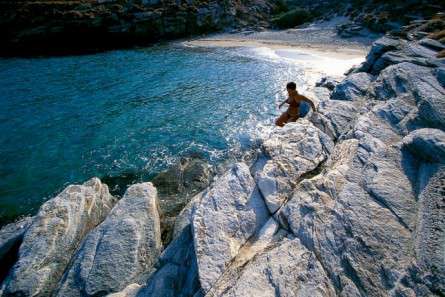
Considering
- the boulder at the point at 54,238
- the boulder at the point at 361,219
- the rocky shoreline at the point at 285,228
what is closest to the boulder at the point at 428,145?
the rocky shoreline at the point at 285,228

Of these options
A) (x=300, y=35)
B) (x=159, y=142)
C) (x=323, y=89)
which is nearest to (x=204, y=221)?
(x=159, y=142)

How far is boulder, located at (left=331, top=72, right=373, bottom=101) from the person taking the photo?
65.0ft

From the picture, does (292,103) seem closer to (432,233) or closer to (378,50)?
(378,50)

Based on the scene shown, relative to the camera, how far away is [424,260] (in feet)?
23.4

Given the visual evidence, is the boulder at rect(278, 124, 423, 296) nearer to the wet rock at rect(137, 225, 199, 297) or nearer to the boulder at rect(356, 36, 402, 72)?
the wet rock at rect(137, 225, 199, 297)

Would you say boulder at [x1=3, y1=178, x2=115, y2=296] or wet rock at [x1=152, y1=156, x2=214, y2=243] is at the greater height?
boulder at [x1=3, y1=178, x2=115, y2=296]

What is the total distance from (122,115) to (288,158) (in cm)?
1949

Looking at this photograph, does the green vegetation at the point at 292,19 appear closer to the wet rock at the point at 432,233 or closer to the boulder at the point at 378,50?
the boulder at the point at 378,50

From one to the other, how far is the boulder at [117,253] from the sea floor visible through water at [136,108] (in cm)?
628

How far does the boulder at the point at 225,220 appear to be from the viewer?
816 centimetres

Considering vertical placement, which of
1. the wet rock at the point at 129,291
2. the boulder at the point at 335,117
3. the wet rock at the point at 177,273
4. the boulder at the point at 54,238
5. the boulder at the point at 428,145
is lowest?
the boulder at the point at 54,238

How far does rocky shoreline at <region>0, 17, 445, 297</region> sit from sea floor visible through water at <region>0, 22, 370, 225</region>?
214 inches

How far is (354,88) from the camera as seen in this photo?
20.5 meters

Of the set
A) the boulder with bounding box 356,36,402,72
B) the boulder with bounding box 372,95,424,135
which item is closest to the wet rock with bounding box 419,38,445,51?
the boulder with bounding box 356,36,402,72
